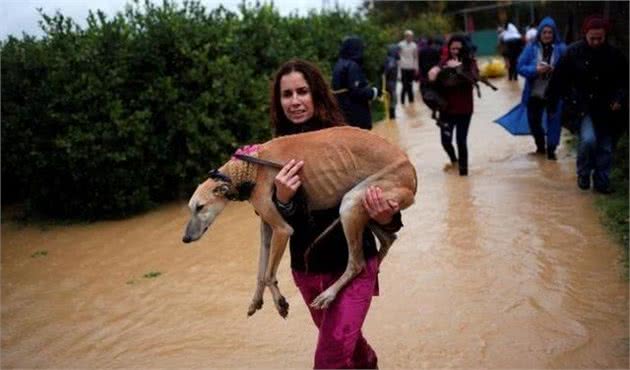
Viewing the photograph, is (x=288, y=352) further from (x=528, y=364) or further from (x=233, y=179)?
(x=233, y=179)

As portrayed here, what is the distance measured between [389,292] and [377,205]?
2.52m

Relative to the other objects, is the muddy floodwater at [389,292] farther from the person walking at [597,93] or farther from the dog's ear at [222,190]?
the dog's ear at [222,190]

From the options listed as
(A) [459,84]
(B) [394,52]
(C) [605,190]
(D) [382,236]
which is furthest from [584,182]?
(B) [394,52]

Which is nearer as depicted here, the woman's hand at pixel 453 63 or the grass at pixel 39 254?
the grass at pixel 39 254

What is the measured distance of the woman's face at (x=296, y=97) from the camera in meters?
3.17

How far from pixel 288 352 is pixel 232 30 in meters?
6.19

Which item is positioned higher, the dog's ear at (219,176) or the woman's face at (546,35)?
the woman's face at (546,35)

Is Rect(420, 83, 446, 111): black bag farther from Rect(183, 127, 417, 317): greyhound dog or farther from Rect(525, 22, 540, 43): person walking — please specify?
Rect(183, 127, 417, 317): greyhound dog

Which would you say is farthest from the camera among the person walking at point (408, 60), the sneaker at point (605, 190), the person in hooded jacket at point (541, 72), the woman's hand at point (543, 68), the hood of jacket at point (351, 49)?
the person walking at point (408, 60)

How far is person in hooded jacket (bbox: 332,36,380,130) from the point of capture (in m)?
7.88

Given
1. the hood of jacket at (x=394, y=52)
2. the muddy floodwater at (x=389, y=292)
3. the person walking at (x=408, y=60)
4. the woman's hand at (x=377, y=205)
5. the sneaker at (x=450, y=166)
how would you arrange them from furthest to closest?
1. the person walking at (x=408, y=60)
2. the hood of jacket at (x=394, y=52)
3. the sneaker at (x=450, y=166)
4. the muddy floodwater at (x=389, y=292)
5. the woman's hand at (x=377, y=205)

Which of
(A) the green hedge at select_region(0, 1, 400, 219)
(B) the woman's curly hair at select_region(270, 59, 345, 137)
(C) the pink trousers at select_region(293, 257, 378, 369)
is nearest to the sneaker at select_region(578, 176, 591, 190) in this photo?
(A) the green hedge at select_region(0, 1, 400, 219)

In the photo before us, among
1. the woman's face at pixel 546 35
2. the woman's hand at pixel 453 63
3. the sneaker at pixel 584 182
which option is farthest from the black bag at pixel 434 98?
the sneaker at pixel 584 182

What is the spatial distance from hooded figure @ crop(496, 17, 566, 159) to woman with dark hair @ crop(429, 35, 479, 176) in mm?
787
